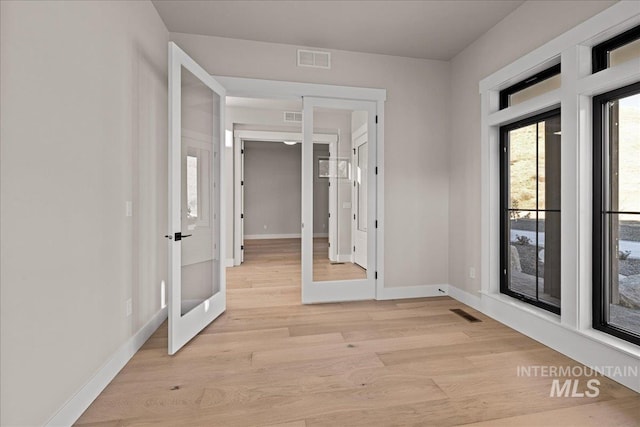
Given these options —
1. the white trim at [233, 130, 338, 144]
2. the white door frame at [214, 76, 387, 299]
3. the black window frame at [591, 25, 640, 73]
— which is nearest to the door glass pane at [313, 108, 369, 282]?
the white door frame at [214, 76, 387, 299]

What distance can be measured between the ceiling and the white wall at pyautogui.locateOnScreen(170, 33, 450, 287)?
249 millimetres

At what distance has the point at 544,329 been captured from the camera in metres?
2.59

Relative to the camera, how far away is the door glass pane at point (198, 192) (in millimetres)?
2753

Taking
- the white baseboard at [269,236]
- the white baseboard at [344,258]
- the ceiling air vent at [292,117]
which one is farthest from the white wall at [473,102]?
the white baseboard at [269,236]

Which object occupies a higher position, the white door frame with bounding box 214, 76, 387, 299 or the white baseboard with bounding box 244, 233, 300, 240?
the white door frame with bounding box 214, 76, 387, 299

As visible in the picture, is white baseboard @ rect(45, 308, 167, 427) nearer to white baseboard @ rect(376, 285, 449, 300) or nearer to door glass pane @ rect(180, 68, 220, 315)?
door glass pane @ rect(180, 68, 220, 315)

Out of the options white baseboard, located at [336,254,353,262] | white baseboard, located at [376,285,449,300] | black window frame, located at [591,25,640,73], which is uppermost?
black window frame, located at [591,25,640,73]

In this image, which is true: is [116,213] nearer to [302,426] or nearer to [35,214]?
[35,214]

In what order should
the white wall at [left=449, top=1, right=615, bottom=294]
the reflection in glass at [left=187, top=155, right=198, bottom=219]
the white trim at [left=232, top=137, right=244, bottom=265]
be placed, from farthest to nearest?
the white trim at [left=232, top=137, right=244, bottom=265] → the reflection in glass at [left=187, top=155, right=198, bottom=219] → the white wall at [left=449, top=1, right=615, bottom=294]

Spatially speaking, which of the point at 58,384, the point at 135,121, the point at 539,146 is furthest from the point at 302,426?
the point at 539,146

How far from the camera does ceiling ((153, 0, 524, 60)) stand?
2.87 m

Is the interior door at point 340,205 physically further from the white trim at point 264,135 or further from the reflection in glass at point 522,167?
the white trim at point 264,135

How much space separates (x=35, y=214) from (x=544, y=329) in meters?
3.49

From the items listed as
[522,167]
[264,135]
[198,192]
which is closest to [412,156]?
[522,167]
